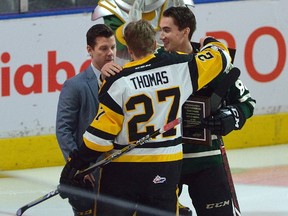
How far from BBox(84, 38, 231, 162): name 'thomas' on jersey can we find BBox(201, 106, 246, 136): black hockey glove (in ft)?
0.77

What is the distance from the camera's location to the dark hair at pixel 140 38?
438 centimetres

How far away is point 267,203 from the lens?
6613 mm

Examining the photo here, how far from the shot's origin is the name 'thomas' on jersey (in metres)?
4.34

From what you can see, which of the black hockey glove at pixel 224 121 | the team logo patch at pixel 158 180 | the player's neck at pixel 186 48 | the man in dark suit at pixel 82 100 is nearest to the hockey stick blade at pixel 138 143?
the team logo patch at pixel 158 180

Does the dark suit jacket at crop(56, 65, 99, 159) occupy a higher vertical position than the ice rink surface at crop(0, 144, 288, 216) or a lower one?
higher

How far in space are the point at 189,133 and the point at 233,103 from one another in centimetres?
25

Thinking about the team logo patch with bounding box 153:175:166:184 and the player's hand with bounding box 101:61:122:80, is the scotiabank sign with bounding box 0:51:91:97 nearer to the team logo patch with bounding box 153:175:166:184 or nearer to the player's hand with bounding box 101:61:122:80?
the player's hand with bounding box 101:61:122:80

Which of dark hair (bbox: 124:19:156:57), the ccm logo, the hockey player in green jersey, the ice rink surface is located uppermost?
dark hair (bbox: 124:19:156:57)

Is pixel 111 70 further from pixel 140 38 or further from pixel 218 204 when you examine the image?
pixel 218 204

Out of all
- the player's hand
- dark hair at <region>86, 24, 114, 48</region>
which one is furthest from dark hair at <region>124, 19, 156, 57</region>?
dark hair at <region>86, 24, 114, 48</region>

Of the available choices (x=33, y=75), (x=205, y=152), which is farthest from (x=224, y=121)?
(x=33, y=75)

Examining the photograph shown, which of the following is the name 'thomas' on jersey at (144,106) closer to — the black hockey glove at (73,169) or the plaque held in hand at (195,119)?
the black hockey glove at (73,169)

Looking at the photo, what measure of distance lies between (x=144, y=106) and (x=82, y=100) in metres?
0.68

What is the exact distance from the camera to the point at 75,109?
16.3 ft
